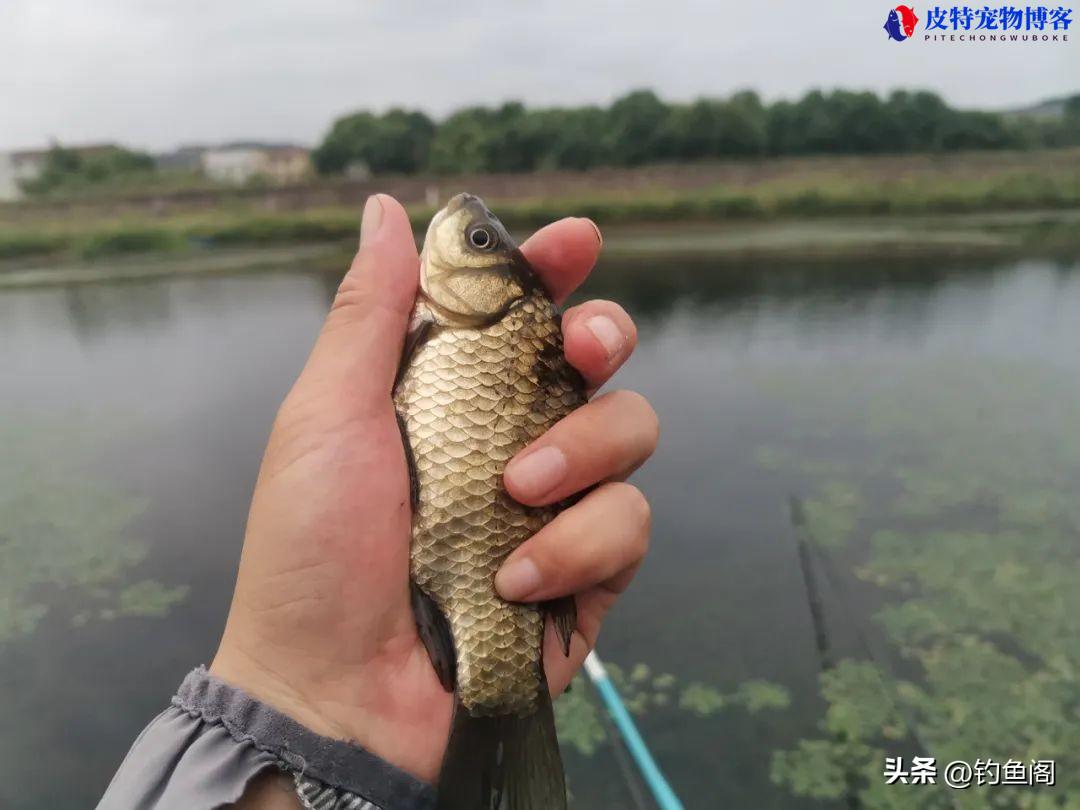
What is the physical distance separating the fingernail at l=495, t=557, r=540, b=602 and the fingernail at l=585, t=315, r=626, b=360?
54cm

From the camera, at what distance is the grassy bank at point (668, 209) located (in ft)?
70.6

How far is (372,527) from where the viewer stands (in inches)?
64.4

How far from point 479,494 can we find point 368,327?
0.52 meters

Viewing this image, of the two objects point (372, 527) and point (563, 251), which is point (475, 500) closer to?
point (372, 527)

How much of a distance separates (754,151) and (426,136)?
72.1 feet

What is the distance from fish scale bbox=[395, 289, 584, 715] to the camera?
1474 millimetres

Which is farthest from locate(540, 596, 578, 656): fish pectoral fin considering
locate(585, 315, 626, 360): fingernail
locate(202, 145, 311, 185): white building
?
locate(202, 145, 311, 185): white building

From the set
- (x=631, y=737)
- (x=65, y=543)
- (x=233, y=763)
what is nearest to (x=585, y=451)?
(x=233, y=763)

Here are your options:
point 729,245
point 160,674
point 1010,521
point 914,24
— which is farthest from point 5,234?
point 1010,521

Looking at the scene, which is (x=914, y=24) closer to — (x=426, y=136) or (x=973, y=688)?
(x=973, y=688)

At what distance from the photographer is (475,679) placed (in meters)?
1.46

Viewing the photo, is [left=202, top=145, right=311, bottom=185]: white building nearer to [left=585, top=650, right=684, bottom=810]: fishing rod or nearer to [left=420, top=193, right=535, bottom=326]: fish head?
[left=585, top=650, right=684, bottom=810]: fishing rod

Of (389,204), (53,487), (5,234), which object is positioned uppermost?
(5,234)

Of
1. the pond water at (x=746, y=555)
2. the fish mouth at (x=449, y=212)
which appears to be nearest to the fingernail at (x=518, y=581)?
the fish mouth at (x=449, y=212)
